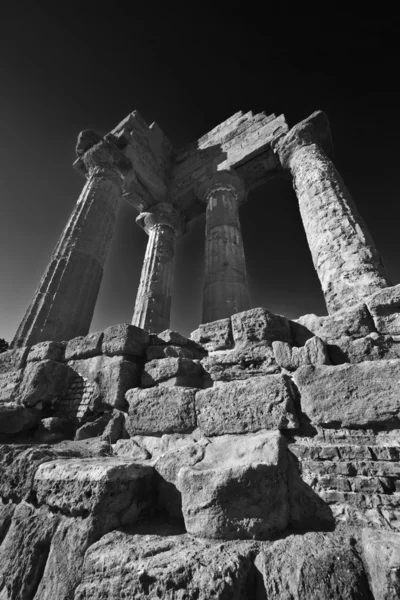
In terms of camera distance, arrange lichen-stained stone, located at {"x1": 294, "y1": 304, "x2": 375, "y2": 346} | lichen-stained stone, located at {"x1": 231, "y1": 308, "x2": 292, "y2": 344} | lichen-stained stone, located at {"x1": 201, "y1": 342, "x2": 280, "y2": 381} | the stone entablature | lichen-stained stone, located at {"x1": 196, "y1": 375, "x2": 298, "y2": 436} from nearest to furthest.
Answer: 1. lichen-stained stone, located at {"x1": 196, "y1": 375, "x2": 298, "y2": 436}
2. lichen-stained stone, located at {"x1": 294, "y1": 304, "x2": 375, "y2": 346}
3. lichen-stained stone, located at {"x1": 201, "y1": 342, "x2": 280, "y2": 381}
4. lichen-stained stone, located at {"x1": 231, "y1": 308, "x2": 292, "y2": 344}
5. the stone entablature

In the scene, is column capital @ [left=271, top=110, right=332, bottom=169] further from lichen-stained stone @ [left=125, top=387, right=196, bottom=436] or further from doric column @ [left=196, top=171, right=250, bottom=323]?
lichen-stained stone @ [left=125, top=387, right=196, bottom=436]

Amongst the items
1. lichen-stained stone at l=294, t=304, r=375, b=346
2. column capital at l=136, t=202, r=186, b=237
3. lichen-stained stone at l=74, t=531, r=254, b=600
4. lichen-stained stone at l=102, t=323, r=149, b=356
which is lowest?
lichen-stained stone at l=74, t=531, r=254, b=600

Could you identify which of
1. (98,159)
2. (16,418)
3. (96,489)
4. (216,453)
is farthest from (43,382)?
(98,159)

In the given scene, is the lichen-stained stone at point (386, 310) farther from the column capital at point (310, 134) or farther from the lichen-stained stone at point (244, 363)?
the column capital at point (310, 134)

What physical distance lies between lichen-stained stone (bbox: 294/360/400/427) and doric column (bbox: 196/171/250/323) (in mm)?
4171

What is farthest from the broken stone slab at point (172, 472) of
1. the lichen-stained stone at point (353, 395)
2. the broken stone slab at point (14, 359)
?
the broken stone slab at point (14, 359)

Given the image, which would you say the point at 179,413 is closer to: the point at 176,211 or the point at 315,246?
the point at 315,246

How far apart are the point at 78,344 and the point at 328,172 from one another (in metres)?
6.53

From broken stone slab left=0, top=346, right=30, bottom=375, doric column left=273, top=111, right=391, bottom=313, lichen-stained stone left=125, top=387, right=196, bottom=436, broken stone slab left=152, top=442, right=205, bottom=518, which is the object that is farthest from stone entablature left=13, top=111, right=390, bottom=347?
broken stone slab left=152, top=442, right=205, bottom=518

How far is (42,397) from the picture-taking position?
3.78 meters

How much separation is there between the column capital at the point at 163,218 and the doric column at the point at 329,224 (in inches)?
179

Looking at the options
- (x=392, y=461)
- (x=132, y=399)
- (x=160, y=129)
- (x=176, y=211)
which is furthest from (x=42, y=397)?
(x=160, y=129)

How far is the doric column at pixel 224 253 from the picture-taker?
273 inches

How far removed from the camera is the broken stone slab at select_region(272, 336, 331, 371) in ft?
8.92
